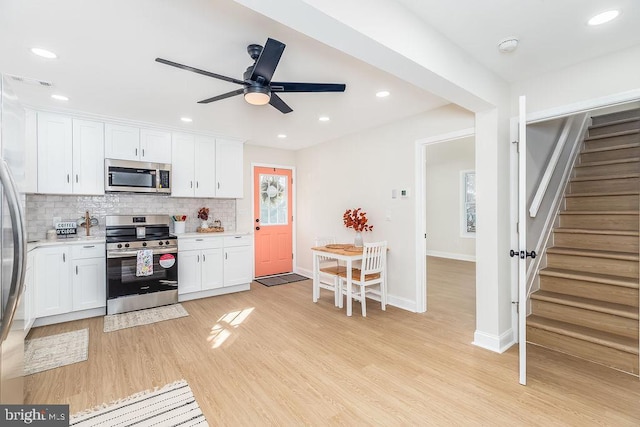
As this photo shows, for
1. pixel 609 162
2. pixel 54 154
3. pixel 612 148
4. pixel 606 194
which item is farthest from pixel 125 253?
pixel 612 148

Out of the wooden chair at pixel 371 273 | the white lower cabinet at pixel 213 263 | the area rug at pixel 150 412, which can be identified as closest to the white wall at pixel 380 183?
the wooden chair at pixel 371 273

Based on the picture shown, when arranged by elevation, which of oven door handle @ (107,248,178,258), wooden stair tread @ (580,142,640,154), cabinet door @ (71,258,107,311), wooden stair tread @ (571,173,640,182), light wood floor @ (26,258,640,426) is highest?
wooden stair tread @ (580,142,640,154)

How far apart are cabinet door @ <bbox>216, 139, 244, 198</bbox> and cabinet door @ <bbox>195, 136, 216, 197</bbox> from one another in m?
0.07

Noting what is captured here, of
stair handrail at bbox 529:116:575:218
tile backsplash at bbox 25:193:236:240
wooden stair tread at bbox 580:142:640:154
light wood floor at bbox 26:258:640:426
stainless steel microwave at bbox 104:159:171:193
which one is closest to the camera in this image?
light wood floor at bbox 26:258:640:426

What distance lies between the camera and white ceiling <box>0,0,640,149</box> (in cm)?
187

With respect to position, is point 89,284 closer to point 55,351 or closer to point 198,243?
point 55,351

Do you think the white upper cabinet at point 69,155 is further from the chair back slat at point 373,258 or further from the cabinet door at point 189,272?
the chair back slat at point 373,258

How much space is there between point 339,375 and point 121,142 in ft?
13.0

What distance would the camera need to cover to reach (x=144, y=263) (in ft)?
12.9

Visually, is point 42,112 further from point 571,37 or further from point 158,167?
point 571,37

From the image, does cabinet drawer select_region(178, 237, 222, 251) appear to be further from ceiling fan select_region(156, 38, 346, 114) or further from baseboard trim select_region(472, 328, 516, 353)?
baseboard trim select_region(472, 328, 516, 353)

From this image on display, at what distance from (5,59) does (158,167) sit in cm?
203

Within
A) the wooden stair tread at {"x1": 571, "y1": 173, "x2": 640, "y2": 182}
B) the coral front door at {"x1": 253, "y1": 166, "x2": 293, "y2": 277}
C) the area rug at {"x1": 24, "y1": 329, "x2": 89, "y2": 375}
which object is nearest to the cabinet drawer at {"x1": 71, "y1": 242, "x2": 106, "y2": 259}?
the area rug at {"x1": 24, "y1": 329, "x2": 89, "y2": 375}

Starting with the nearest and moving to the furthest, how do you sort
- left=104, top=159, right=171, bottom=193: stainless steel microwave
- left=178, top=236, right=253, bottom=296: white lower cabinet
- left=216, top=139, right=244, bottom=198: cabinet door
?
1. left=104, top=159, right=171, bottom=193: stainless steel microwave
2. left=178, top=236, right=253, bottom=296: white lower cabinet
3. left=216, top=139, right=244, bottom=198: cabinet door
